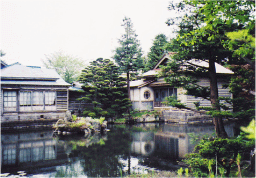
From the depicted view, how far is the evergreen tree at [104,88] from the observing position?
18.8 meters

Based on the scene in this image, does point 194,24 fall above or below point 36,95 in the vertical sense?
above

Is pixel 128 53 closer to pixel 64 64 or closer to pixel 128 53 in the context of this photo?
pixel 128 53

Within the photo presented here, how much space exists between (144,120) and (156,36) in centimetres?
1471

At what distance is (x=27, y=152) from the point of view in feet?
30.3

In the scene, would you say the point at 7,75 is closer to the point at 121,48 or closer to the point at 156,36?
the point at 121,48

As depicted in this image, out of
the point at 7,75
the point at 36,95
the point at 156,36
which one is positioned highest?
the point at 156,36

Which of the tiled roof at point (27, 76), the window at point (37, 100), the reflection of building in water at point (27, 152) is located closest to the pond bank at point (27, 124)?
the window at point (37, 100)

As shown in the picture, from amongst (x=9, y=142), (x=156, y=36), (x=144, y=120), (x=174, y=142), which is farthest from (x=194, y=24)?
(x=156, y=36)

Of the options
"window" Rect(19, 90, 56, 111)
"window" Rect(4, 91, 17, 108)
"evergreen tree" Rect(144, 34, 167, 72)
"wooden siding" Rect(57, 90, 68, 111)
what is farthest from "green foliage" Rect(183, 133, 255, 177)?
"evergreen tree" Rect(144, 34, 167, 72)

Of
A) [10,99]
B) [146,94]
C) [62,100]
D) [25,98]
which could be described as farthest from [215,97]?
[10,99]

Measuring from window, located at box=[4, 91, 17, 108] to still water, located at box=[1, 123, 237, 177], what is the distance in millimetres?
6076

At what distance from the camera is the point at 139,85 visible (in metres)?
21.8

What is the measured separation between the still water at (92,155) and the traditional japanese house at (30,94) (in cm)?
570

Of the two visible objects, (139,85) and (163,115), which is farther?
(139,85)
